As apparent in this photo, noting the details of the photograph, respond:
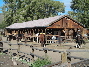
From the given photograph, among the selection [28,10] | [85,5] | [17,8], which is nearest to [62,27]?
[85,5]

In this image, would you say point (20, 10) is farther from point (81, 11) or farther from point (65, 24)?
point (65, 24)

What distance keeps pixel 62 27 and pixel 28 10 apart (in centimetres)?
2312

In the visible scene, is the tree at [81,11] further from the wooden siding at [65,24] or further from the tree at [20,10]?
the wooden siding at [65,24]

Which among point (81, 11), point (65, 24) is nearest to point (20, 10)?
point (81, 11)

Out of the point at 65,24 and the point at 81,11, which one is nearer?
the point at 65,24

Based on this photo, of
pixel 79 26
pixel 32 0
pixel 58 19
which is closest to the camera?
pixel 58 19

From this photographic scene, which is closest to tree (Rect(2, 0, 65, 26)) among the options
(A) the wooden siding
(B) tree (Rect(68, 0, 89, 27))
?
(B) tree (Rect(68, 0, 89, 27))

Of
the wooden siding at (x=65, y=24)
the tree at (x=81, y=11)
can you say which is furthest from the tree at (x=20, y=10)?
the wooden siding at (x=65, y=24)

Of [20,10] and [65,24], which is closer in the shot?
[65,24]

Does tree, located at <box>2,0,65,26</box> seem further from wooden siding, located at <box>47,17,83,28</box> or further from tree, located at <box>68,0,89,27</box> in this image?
wooden siding, located at <box>47,17,83,28</box>

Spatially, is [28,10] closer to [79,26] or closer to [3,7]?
[3,7]

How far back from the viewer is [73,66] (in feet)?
14.7

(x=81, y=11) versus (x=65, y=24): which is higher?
(x=81, y=11)

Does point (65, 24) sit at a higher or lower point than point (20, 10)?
lower
